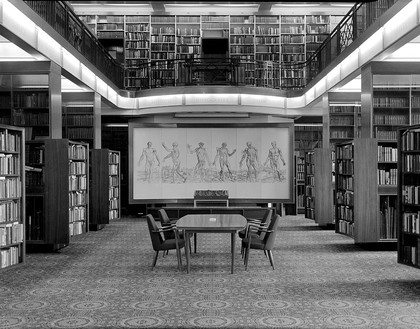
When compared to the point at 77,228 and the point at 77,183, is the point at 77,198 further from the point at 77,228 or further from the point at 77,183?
the point at 77,228

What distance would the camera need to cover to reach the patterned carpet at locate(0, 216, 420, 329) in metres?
5.61

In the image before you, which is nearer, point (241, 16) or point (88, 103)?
point (88, 103)

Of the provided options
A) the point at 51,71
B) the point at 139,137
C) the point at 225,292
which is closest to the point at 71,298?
the point at 225,292

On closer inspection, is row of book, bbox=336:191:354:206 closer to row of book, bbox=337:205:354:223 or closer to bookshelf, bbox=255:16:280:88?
row of book, bbox=337:205:354:223

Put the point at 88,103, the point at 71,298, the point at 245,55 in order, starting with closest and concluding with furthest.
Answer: the point at 71,298 → the point at 88,103 → the point at 245,55

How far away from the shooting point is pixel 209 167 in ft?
58.5

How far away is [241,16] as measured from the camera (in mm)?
21859

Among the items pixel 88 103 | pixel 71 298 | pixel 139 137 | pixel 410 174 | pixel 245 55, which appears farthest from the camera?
pixel 245 55

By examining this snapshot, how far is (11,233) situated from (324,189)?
912 cm

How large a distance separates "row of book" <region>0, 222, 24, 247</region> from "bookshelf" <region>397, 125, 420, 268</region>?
5.62m

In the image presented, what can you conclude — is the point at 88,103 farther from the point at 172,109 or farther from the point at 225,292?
the point at 225,292

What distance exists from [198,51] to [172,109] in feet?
13.8

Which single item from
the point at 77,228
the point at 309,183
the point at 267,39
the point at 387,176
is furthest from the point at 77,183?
the point at 267,39

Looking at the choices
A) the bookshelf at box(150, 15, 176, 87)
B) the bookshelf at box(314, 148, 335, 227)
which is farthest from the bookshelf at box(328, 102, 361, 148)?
the bookshelf at box(150, 15, 176, 87)
